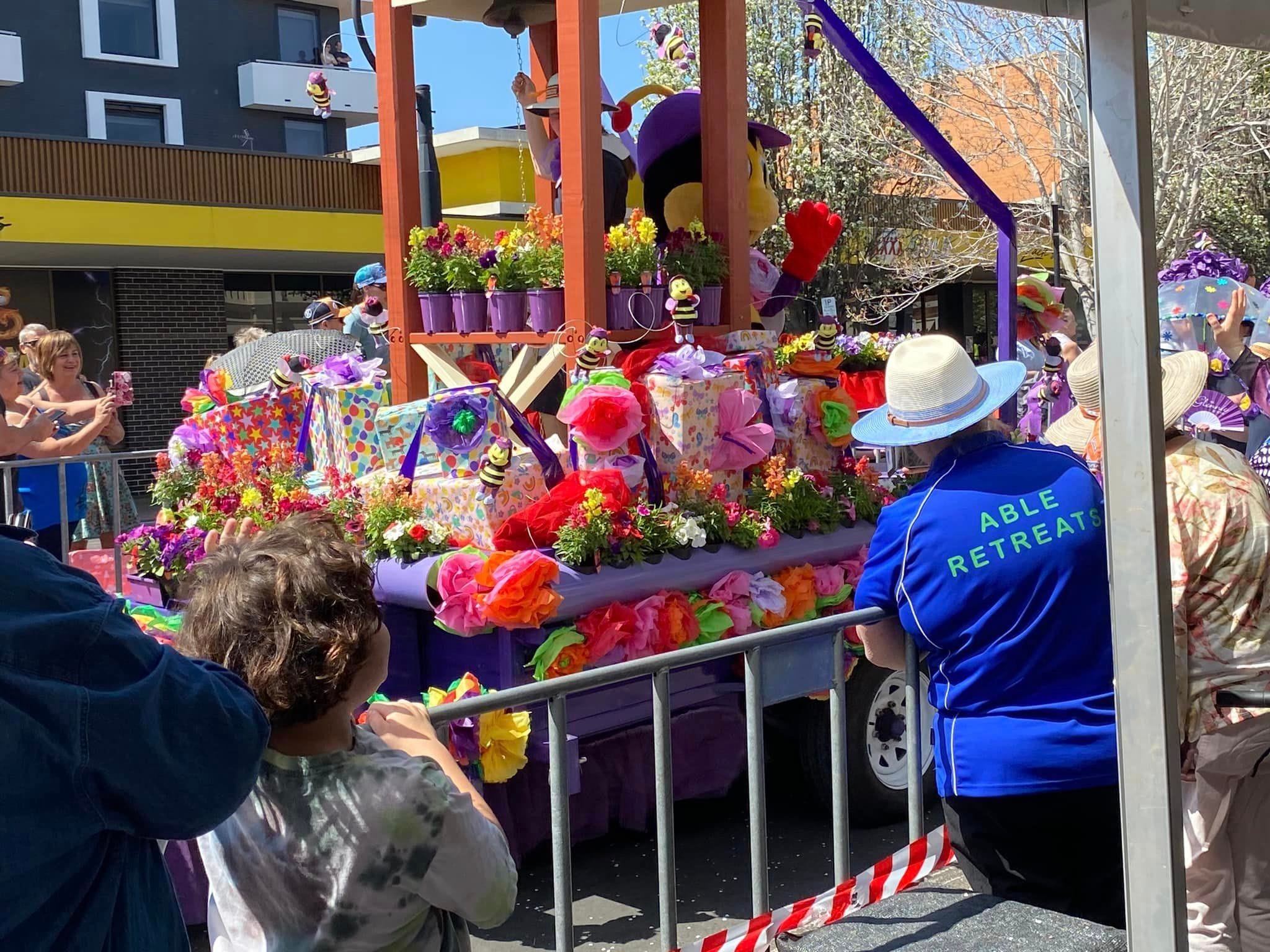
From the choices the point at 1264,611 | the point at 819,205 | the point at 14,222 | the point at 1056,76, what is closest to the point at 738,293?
the point at 819,205

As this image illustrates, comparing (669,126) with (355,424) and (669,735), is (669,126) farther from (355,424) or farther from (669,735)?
(669,735)

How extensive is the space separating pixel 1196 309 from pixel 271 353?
528cm

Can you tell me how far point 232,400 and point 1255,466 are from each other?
434 centimetres

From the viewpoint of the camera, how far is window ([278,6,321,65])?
29641mm

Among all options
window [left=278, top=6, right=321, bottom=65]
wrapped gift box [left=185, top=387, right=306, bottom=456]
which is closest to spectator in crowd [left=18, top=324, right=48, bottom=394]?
wrapped gift box [left=185, top=387, right=306, bottom=456]

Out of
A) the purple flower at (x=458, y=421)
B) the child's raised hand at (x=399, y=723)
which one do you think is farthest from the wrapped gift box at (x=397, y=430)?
the child's raised hand at (x=399, y=723)

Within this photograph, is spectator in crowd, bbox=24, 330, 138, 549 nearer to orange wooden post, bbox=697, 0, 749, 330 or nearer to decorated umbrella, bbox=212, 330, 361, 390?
decorated umbrella, bbox=212, 330, 361, 390

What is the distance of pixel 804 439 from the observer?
16.4 feet

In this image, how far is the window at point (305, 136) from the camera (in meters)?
30.0

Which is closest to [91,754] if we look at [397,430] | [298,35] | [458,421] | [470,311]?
[458,421]

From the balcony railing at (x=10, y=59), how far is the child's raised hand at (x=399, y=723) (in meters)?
26.8

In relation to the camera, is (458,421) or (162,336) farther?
(162,336)

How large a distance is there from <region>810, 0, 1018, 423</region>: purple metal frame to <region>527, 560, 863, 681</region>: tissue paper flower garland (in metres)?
1.19

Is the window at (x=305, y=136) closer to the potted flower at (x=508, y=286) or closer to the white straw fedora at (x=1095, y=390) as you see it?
the potted flower at (x=508, y=286)
